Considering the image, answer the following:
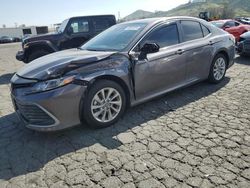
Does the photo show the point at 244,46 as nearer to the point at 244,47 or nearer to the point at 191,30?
the point at 244,47

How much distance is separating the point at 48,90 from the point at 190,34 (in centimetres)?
313

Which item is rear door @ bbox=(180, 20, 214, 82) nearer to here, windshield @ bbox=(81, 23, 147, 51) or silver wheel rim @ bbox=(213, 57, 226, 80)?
silver wheel rim @ bbox=(213, 57, 226, 80)

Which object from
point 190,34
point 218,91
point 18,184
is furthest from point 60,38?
point 18,184

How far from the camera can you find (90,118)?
3.61 meters

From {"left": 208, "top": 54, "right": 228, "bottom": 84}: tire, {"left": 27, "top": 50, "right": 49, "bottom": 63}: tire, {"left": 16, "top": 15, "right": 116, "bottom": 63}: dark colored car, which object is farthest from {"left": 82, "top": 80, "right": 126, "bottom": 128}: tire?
{"left": 27, "top": 50, "right": 49, "bottom": 63}: tire

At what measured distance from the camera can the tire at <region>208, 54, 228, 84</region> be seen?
17.8 feet

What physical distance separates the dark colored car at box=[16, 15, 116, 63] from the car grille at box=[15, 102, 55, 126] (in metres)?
5.66

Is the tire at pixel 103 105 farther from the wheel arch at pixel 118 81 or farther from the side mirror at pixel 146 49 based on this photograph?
the side mirror at pixel 146 49

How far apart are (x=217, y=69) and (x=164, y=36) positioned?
1854mm

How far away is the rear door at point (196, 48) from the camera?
478 cm

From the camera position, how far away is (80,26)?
9172 mm

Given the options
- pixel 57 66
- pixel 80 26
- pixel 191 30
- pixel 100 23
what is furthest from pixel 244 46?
pixel 57 66

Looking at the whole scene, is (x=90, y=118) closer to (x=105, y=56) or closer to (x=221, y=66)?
(x=105, y=56)

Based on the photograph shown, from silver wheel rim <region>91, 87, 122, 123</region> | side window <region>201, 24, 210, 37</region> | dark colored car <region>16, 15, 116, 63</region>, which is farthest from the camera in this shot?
dark colored car <region>16, 15, 116, 63</region>
